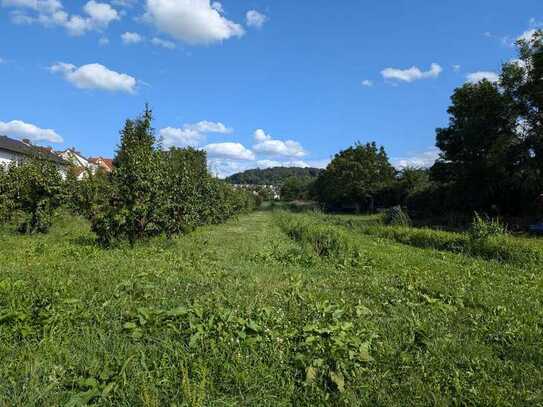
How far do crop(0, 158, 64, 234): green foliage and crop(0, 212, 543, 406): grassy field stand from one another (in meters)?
10.3

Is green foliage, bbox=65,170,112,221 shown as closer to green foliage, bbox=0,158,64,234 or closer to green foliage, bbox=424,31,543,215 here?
green foliage, bbox=0,158,64,234

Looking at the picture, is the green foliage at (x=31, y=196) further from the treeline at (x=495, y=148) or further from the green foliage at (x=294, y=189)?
the green foliage at (x=294, y=189)

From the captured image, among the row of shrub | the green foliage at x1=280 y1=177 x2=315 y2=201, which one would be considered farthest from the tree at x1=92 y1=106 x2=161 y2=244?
the green foliage at x1=280 y1=177 x2=315 y2=201

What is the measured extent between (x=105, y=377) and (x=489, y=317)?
491 centimetres

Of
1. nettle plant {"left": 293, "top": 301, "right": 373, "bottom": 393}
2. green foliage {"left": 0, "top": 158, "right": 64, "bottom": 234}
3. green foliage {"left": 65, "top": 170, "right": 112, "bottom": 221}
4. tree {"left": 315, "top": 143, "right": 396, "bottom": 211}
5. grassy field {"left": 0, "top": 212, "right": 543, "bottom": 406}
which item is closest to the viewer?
grassy field {"left": 0, "top": 212, "right": 543, "bottom": 406}

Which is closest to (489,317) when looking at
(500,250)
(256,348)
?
(256,348)

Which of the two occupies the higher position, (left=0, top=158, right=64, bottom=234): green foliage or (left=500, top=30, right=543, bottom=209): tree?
(left=500, top=30, right=543, bottom=209): tree

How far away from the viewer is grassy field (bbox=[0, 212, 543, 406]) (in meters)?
3.39

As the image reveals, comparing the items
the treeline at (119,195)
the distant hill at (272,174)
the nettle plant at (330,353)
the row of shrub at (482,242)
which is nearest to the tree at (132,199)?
the treeline at (119,195)

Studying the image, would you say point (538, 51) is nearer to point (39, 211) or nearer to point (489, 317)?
point (489, 317)

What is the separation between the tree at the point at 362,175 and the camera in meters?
54.2

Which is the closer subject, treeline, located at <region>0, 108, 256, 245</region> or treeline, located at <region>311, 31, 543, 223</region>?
treeline, located at <region>0, 108, 256, 245</region>

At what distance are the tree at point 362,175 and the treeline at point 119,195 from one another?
127 ft

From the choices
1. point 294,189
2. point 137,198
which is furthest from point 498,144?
point 294,189
